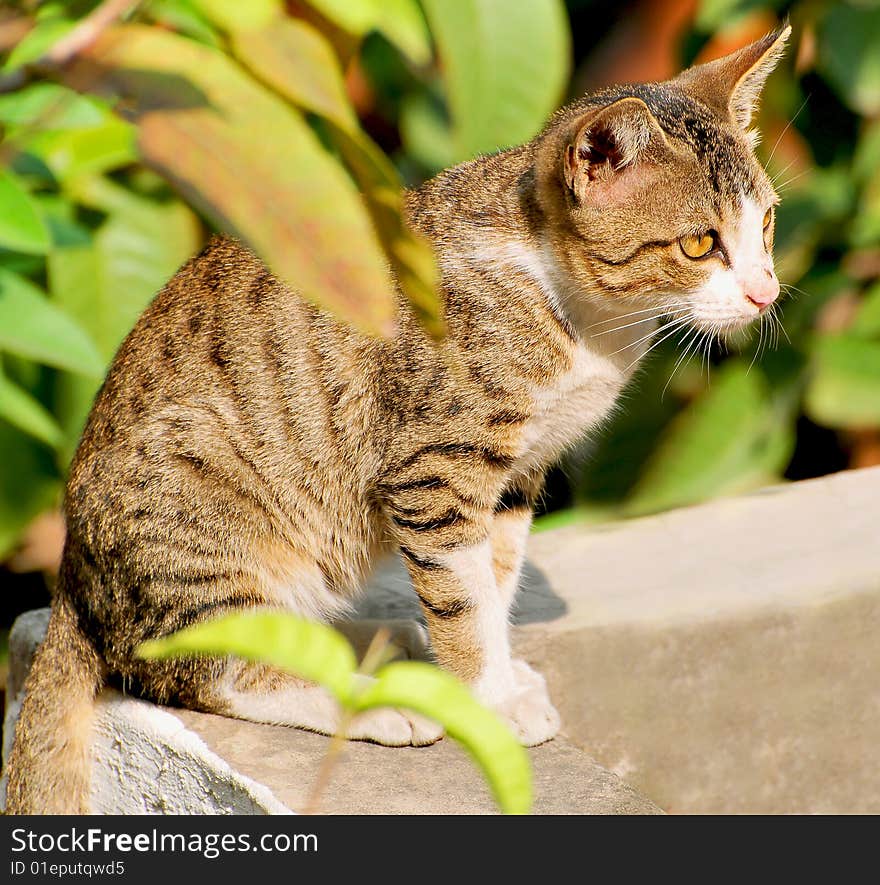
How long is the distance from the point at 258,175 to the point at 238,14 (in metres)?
0.14

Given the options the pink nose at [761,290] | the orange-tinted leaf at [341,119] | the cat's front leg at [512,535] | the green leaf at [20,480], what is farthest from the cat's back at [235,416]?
the orange-tinted leaf at [341,119]

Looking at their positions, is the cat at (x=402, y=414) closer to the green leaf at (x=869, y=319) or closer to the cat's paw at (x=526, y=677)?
Answer: the cat's paw at (x=526, y=677)

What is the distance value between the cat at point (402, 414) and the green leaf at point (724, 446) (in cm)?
162

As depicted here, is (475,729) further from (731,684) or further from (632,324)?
(731,684)

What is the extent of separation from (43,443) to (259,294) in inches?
54.5

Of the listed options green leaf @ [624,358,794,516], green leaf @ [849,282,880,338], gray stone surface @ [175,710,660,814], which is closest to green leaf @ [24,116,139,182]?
gray stone surface @ [175,710,660,814]

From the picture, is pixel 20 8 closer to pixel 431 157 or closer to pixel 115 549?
pixel 115 549

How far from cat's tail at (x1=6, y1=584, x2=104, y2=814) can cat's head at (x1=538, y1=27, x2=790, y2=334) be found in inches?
49.0

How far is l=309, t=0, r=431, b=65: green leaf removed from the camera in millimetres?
868

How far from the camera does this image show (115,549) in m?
2.49

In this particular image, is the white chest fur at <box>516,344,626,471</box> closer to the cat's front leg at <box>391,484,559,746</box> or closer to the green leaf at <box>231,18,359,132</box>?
the cat's front leg at <box>391,484,559,746</box>
